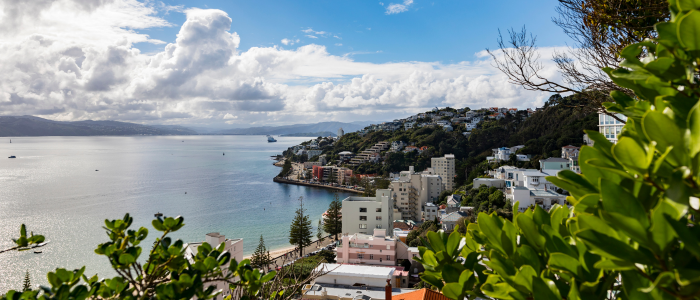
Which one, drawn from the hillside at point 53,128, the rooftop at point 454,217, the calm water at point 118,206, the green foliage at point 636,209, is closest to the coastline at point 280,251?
the calm water at point 118,206

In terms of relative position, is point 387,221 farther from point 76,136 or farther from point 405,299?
point 76,136

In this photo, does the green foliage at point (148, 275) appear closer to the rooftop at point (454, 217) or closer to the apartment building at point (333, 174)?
the rooftop at point (454, 217)

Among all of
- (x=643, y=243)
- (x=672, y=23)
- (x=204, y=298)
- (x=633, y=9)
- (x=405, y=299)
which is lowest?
(x=405, y=299)

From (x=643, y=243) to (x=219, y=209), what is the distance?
84.8 ft

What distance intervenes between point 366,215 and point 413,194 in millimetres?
9782

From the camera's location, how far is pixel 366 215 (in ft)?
51.5

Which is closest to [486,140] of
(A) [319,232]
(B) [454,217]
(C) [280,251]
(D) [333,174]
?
(D) [333,174]

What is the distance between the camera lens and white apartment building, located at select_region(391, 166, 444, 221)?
957 inches

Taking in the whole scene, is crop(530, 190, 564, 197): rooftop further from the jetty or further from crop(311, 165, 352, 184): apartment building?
crop(311, 165, 352, 184): apartment building

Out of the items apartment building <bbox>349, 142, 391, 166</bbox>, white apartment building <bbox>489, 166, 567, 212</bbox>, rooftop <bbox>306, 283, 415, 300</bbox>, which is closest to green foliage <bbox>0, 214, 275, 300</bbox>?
rooftop <bbox>306, 283, 415, 300</bbox>

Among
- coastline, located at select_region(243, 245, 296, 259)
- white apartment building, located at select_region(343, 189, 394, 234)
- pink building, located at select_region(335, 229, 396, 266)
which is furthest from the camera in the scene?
coastline, located at select_region(243, 245, 296, 259)

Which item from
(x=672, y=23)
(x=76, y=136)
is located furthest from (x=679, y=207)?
(x=76, y=136)

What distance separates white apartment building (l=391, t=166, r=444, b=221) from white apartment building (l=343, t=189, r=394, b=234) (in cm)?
857

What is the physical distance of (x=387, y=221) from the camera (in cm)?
1566
